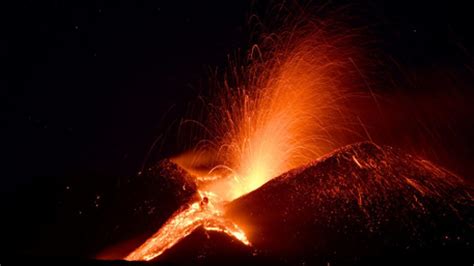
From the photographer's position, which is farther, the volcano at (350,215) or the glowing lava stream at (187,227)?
the glowing lava stream at (187,227)

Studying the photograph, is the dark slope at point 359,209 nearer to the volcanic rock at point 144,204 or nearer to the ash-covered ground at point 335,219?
the ash-covered ground at point 335,219

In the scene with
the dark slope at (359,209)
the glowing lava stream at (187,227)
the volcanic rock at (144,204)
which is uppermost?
the volcanic rock at (144,204)

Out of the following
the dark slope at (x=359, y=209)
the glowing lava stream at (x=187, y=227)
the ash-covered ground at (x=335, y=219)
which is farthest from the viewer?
the glowing lava stream at (x=187, y=227)

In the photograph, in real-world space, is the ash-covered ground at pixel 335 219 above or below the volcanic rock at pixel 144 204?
below

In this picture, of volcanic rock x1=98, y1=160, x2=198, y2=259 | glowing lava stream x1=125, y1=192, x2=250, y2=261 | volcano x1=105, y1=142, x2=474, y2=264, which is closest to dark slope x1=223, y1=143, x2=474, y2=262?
volcano x1=105, y1=142, x2=474, y2=264

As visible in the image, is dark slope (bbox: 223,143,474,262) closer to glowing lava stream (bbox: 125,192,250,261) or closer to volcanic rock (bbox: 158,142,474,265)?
volcanic rock (bbox: 158,142,474,265)

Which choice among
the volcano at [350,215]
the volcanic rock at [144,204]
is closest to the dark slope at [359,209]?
the volcano at [350,215]

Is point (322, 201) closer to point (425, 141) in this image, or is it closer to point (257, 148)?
point (257, 148)

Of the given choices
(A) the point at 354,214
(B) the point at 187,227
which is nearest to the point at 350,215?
(A) the point at 354,214

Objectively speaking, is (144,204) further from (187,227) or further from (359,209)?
(359,209)
